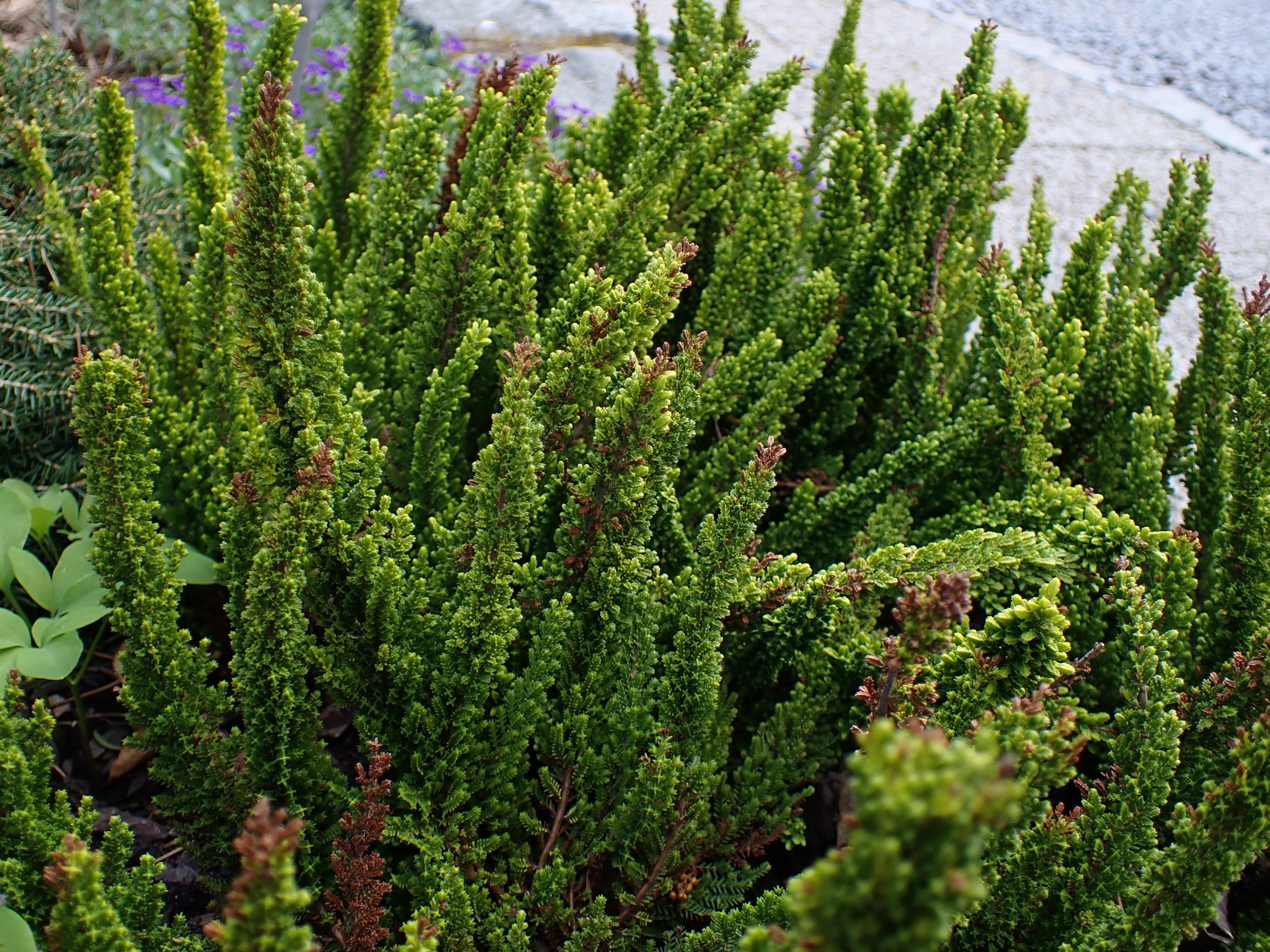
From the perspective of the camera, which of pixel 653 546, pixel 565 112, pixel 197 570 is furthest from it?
pixel 565 112

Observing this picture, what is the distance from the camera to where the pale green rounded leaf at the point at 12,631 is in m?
1.31

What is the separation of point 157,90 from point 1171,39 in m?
4.88

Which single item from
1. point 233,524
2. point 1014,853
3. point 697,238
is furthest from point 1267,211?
point 233,524

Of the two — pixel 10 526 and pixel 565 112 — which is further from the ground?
pixel 565 112

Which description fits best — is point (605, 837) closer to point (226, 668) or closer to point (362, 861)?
point (362, 861)

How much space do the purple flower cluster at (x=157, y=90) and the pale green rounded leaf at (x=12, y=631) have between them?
2059 millimetres

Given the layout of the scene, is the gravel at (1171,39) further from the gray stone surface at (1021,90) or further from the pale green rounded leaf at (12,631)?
the pale green rounded leaf at (12,631)

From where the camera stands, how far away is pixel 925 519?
68.7 inches

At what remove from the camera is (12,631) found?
1321 mm

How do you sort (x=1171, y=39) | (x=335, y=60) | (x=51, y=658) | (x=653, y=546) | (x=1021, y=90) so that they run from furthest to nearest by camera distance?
(x=1171, y=39), (x=1021, y=90), (x=335, y=60), (x=653, y=546), (x=51, y=658)

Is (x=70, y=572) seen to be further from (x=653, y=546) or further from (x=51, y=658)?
(x=653, y=546)

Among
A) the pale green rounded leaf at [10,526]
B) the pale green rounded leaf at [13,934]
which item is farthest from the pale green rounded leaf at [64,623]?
the pale green rounded leaf at [13,934]

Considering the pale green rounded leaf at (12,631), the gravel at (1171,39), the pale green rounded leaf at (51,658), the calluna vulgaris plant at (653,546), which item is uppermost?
the gravel at (1171,39)

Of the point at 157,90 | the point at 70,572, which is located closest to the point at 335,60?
the point at 157,90
